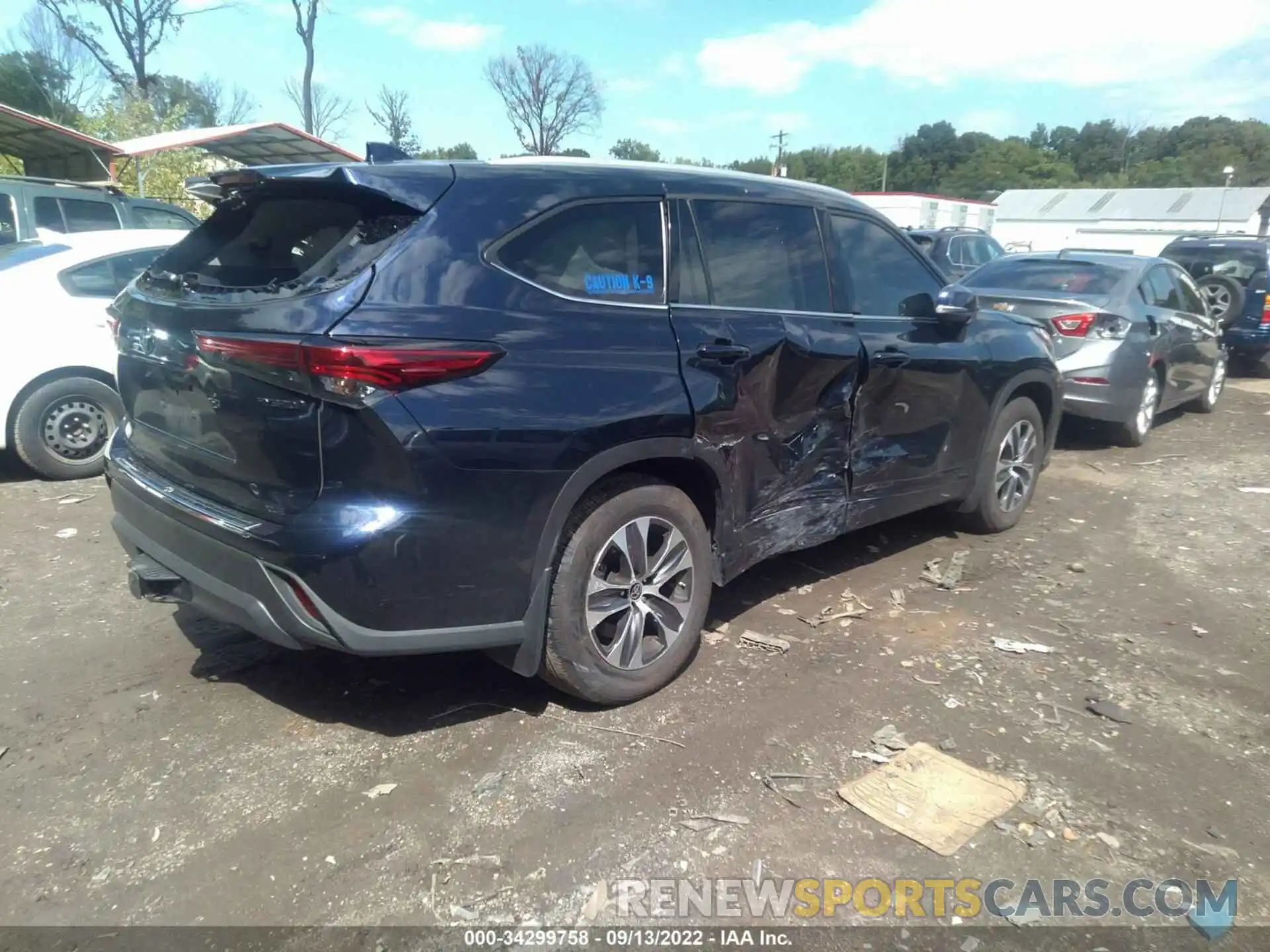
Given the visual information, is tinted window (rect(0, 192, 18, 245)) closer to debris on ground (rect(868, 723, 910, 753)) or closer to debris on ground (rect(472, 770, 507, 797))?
debris on ground (rect(472, 770, 507, 797))

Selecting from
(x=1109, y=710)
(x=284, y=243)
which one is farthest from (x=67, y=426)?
(x=1109, y=710)

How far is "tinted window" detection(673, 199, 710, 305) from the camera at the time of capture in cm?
356

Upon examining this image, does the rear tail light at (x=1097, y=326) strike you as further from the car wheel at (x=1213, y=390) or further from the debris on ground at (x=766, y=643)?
the debris on ground at (x=766, y=643)

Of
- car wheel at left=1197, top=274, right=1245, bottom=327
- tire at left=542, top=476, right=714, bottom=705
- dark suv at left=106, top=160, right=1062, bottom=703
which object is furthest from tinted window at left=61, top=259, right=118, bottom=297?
car wheel at left=1197, top=274, right=1245, bottom=327

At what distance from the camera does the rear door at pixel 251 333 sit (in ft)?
8.97

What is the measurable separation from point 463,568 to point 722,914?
1262 millimetres

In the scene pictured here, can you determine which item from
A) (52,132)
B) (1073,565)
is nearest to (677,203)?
(1073,565)

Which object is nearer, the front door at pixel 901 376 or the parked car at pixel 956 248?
the front door at pixel 901 376

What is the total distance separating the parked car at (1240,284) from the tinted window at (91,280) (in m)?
12.7

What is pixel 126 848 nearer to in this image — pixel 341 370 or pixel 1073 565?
pixel 341 370

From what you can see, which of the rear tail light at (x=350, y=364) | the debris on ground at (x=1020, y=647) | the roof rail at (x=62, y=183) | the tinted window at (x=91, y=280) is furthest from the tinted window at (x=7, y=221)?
the debris on ground at (x=1020, y=647)

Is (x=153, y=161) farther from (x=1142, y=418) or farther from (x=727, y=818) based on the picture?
(x=727, y=818)

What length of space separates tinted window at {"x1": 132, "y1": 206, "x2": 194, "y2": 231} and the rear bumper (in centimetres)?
793

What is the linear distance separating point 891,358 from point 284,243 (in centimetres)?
274
